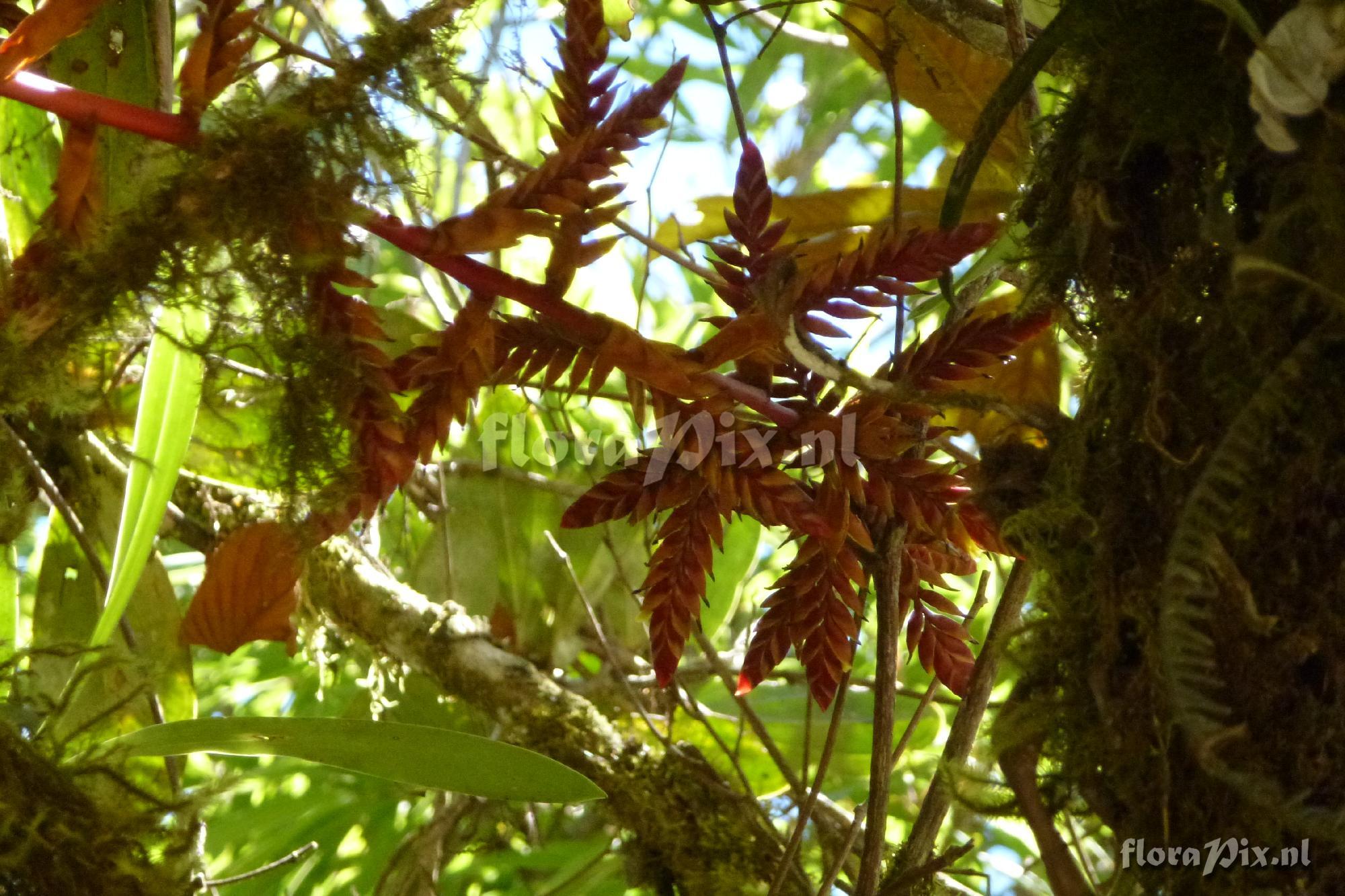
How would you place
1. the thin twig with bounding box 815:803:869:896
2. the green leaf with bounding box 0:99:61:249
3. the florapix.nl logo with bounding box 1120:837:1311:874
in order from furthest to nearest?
the green leaf with bounding box 0:99:61:249 → the thin twig with bounding box 815:803:869:896 → the florapix.nl logo with bounding box 1120:837:1311:874

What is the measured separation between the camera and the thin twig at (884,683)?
64cm

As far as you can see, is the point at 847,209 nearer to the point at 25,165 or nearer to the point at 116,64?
the point at 116,64

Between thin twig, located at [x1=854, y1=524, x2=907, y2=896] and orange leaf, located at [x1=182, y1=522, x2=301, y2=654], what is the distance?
0.45 meters

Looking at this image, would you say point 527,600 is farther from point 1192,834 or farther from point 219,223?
point 1192,834

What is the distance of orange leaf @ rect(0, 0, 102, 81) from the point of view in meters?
0.57

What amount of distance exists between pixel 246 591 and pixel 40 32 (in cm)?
43

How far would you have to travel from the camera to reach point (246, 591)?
0.83m

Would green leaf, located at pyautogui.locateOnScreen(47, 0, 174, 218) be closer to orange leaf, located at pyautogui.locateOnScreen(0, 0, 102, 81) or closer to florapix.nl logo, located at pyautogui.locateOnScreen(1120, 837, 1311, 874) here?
orange leaf, located at pyautogui.locateOnScreen(0, 0, 102, 81)

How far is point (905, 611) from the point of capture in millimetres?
745

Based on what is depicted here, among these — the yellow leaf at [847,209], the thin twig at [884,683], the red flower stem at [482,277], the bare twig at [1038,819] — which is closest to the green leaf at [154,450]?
the red flower stem at [482,277]

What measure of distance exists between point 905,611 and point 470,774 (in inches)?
12.9

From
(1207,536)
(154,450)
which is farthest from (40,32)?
(1207,536)

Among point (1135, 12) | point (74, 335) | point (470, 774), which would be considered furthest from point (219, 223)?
point (1135, 12)

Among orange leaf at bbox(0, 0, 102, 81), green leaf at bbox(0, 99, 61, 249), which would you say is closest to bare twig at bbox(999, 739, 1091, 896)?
orange leaf at bbox(0, 0, 102, 81)
